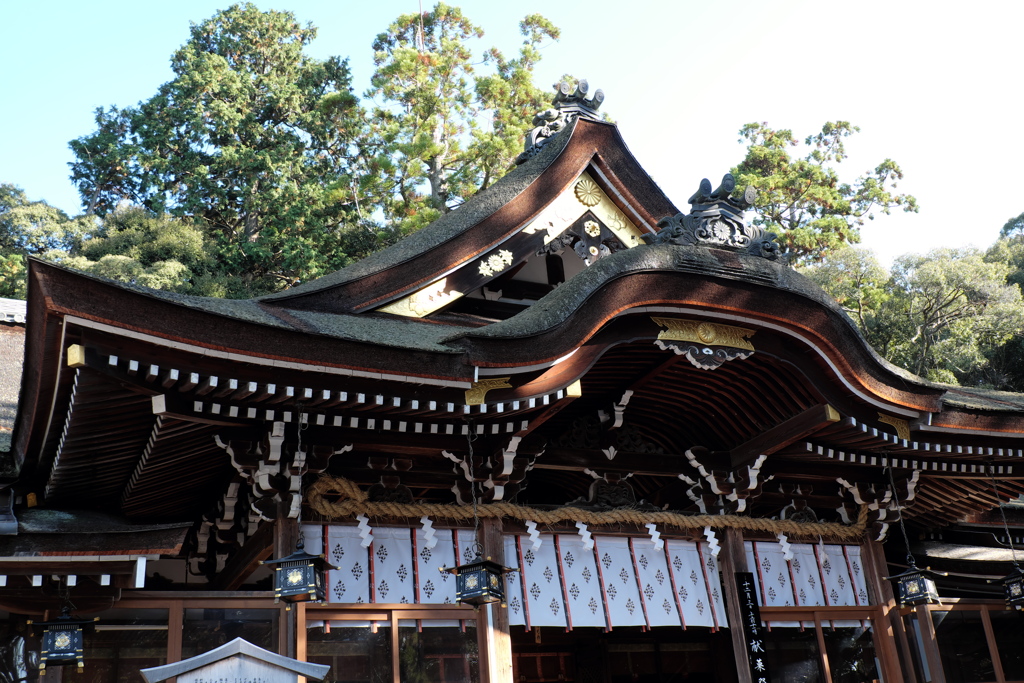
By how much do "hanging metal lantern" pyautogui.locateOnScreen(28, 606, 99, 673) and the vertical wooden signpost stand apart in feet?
19.1

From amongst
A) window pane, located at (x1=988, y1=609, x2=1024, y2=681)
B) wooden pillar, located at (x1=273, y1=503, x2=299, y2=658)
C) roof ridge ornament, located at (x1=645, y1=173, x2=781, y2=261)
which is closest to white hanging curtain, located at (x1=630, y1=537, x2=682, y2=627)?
roof ridge ornament, located at (x1=645, y1=173, x2=781, y2=261)

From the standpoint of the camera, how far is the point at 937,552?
10703 millimetres

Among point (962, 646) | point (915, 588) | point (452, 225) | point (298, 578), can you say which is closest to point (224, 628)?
point (298, 578)

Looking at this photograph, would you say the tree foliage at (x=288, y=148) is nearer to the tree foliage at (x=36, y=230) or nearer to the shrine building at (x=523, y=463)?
the tree foliage at (x=36, y=230)

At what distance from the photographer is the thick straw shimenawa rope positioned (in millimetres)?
7184

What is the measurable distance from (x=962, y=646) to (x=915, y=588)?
1.65 m

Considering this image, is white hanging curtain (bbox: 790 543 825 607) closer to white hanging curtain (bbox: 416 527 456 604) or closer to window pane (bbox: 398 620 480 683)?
window pane (bbox: 398 620 480 683)

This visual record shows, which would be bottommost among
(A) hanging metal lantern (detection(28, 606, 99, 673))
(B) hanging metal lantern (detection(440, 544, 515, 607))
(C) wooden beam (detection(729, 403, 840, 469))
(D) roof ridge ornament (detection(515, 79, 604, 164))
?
(A) hanging metal lantern (detection(28, 606, 99, 673))

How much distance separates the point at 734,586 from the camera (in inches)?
336

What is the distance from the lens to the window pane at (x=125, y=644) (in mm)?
6535

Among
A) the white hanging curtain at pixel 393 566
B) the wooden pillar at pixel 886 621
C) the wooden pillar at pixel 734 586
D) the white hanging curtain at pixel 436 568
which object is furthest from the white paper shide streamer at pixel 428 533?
the wooden pillar at pixel 886 621

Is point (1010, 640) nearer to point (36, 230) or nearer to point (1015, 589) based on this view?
point (1015, 589)

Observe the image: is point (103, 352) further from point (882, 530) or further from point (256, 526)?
point (882, 530)

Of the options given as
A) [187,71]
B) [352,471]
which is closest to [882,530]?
[352,471]
